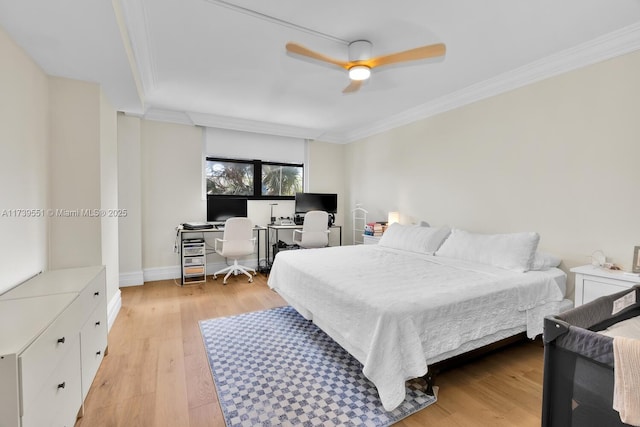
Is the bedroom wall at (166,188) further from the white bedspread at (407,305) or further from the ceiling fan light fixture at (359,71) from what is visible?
the ceiling fan light fixture at (359,71)

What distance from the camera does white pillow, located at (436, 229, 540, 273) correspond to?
2.54 metres

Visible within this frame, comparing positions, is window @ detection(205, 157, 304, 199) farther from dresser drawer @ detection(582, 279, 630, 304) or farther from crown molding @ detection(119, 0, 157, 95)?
dresser drawer @ detection(582, 279, 630, 304)

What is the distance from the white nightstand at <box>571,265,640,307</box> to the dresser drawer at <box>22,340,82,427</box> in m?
3.42

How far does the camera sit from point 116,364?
2191 mm

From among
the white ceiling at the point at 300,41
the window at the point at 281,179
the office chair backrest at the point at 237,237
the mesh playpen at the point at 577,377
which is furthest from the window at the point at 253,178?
the mesh playpen at the point at 577,377

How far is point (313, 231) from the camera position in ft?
15.8

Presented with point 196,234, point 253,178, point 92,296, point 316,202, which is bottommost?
point 92,296

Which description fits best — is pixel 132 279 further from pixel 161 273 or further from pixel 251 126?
pixel 251 126

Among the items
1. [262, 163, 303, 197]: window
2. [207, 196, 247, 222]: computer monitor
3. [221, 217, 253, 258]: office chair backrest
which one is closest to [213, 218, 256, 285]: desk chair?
[221, 217, 253, 258]: office chair backrest

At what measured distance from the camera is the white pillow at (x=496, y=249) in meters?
2.54

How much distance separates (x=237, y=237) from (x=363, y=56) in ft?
9.79

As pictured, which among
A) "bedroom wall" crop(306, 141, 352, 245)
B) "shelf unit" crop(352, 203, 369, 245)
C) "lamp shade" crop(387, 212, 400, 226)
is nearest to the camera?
"lamp shade" crop(387, 212, 400, 226)

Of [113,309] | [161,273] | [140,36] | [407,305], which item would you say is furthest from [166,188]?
[407,305]

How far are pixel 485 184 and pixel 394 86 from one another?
61.7 inches
